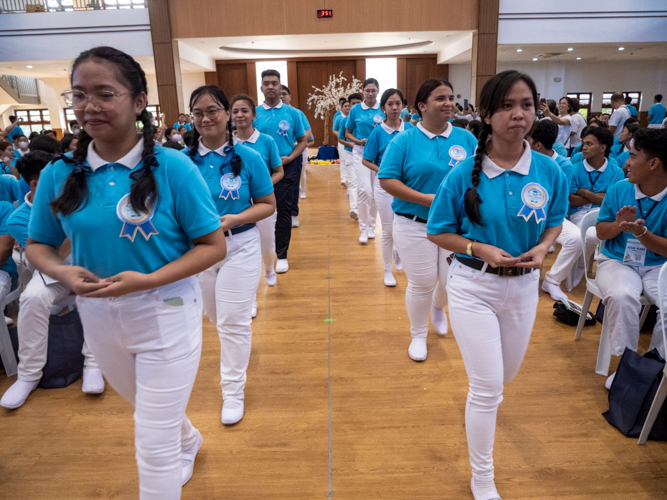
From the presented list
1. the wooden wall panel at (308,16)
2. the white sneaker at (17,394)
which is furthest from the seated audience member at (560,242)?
the wooden wall panel at (308,16)

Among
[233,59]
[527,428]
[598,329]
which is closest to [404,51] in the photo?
[233,59]

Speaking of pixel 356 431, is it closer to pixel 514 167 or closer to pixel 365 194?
pixel 514 167

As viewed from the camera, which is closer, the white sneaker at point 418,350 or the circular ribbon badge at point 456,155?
the circular ribbon badge at point 456,155

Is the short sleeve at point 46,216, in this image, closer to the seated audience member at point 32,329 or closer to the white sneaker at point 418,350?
the seated audience member at point 32,329

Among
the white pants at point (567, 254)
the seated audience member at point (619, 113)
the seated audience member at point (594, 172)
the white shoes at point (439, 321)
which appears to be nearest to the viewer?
the white shoes at point (439, 321)

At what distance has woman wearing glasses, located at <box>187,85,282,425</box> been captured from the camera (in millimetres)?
2467

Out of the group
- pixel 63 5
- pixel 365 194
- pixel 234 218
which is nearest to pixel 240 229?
pixel 234 218

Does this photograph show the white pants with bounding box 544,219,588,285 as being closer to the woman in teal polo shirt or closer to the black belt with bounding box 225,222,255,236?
the woman in teal polo shirt

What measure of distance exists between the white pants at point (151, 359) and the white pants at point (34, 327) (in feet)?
5.42

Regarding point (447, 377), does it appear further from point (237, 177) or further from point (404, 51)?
point (404, 51)

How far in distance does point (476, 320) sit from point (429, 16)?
1259 cm

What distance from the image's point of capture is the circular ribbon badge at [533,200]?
5.86ft

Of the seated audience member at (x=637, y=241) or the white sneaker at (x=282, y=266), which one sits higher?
the seated audience member at (x=637, y=241)

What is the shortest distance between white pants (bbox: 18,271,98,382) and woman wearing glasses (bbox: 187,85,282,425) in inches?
41.9
